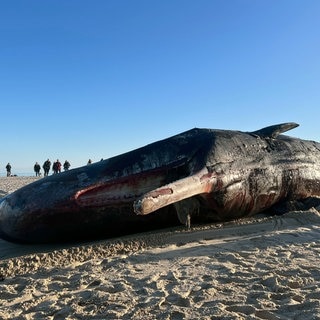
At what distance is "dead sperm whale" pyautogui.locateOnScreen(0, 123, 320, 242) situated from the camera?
6.00 meters

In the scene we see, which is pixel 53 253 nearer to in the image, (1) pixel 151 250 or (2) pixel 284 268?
(1) pixel 151 250

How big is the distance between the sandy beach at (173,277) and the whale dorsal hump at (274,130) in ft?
7.18

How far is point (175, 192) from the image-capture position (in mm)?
5230

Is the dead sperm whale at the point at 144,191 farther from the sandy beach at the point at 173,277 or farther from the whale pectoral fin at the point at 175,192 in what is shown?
the sandy beach at the point at 173,277

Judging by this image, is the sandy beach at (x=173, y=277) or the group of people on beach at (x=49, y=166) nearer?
the sandy beach at (x=173, y=277)

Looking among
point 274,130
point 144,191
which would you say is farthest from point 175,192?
point 274,130

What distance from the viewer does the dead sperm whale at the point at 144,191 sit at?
6.00m

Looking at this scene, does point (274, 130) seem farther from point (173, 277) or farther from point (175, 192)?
point (173, 277)

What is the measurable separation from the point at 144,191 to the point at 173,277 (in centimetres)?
218

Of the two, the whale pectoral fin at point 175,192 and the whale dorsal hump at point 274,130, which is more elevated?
the whale dorsal hump at point 274,130

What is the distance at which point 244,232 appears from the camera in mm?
6082

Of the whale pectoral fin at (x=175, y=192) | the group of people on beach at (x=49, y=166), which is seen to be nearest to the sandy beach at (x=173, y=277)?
the whale pectoral fin at (x=175, y=192)

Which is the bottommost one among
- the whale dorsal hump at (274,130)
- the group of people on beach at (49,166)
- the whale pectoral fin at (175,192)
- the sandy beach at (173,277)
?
the sandy beach at (173,277)

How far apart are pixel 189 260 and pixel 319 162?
469 centimetres
